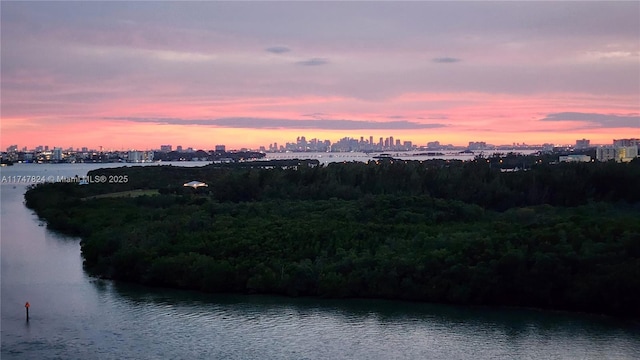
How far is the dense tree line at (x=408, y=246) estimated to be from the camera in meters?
15.8

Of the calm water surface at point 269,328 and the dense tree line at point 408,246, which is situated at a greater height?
the dense tree line at point 408,246

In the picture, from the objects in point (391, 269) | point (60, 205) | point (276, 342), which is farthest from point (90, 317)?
point (60, 205)

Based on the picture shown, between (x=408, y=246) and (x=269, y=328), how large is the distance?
18.4 ft

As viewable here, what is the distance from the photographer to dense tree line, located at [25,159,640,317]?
1577cm

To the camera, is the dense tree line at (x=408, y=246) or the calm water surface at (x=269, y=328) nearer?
the calm water surface at (x=269, y=328)

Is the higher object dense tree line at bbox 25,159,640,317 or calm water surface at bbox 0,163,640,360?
dense tree line at bbox 25,159,640,317

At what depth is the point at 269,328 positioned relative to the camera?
14469 millimetres

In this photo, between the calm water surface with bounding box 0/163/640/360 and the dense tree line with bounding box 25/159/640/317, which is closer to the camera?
the calm water surface with bounding box 0/163/640/360

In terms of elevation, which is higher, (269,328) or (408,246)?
(408,246)

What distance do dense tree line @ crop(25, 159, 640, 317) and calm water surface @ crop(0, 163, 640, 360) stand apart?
0.48 m

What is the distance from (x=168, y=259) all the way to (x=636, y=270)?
11.7 meters

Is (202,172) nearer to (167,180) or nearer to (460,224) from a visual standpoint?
(167,180)

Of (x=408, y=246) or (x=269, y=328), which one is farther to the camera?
(x=408, y=246)

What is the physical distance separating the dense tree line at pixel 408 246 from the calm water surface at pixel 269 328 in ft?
1.58
